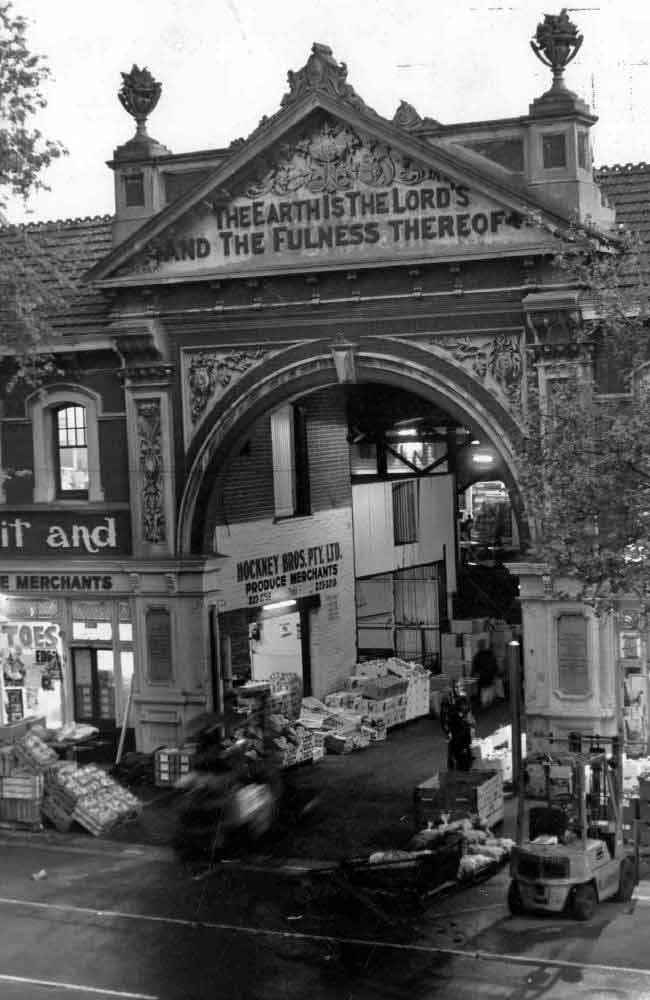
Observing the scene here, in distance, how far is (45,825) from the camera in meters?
26.7

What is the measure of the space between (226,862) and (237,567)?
8879 mm

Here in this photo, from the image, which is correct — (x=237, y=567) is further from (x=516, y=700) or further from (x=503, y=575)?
(x=503, y=575)

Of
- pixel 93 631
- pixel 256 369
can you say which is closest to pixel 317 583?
pixel 93 631

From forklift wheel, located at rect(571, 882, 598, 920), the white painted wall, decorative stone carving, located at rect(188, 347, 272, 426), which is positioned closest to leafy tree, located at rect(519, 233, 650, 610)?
forklift wheel, located at rect(571, 882, 598, 920)

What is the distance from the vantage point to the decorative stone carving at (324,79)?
2706 centimetres

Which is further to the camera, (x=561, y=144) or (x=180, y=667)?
(x=180, y=667)

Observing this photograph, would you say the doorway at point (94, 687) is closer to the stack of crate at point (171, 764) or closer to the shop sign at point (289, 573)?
the stack of crate at point (171, 764)

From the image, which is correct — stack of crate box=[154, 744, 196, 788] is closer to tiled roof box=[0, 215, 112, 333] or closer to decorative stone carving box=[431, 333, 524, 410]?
tiled roof box=[0, 215, 112, 333]

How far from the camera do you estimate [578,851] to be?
787 inches

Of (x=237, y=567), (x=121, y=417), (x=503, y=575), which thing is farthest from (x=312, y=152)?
(x=503, y=575)

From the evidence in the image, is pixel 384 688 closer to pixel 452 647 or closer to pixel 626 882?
pixel 452 647

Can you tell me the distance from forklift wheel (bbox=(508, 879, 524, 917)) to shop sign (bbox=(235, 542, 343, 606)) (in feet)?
41.5

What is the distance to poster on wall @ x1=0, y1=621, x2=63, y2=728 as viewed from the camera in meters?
31.4

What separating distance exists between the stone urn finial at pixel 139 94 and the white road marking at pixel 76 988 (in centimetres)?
1654
